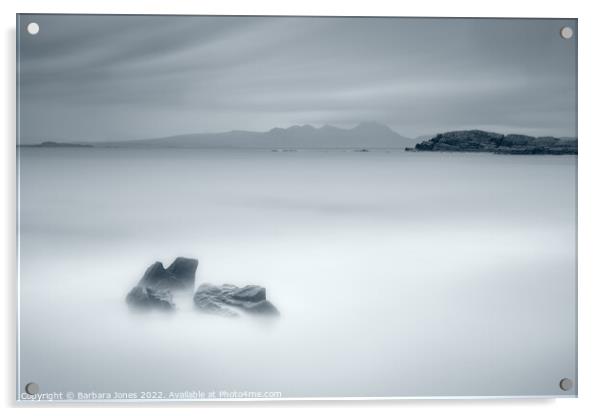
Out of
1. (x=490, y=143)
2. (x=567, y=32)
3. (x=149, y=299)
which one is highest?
(x=567, y=32)

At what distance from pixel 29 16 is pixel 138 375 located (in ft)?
2.63

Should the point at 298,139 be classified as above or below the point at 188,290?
above

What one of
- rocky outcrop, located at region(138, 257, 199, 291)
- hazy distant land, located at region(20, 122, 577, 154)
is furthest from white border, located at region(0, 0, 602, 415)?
rocky outcrop, located at region(138, 257, 199, 291)

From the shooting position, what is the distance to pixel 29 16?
4.49 feet

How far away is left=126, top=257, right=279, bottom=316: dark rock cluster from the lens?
1.38 m

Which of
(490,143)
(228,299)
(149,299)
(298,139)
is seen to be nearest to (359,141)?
(298,139)

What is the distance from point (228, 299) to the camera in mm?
1382

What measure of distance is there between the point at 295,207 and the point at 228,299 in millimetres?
246

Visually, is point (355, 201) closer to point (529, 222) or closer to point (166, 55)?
point (529, 222)

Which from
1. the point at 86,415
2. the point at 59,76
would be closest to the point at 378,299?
the point at 86,415

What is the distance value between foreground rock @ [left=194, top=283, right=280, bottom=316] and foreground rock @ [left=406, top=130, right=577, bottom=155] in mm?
469

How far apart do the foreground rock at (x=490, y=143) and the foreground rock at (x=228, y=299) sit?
0.47 m
